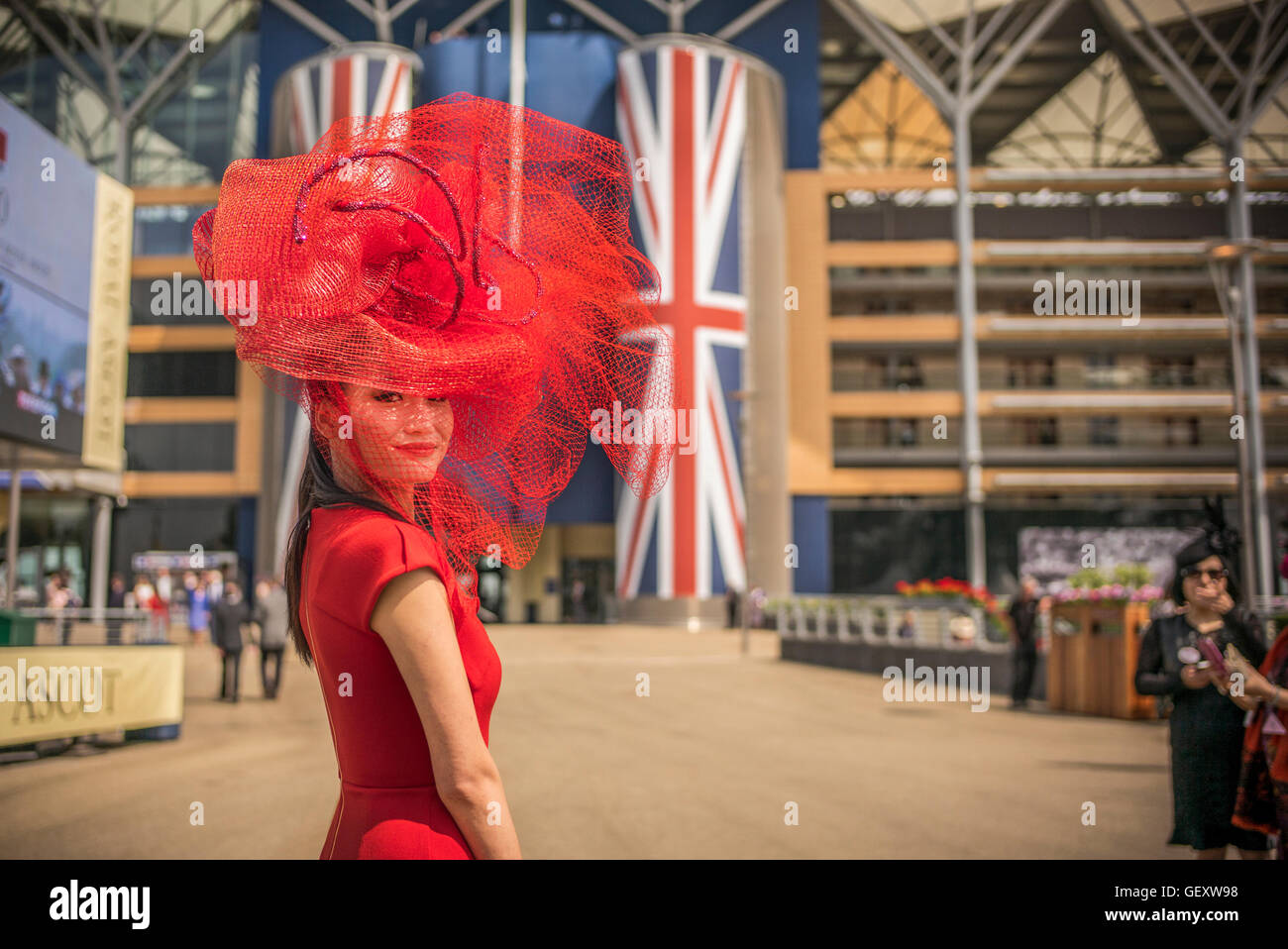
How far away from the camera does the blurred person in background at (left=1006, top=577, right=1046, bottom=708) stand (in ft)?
47.6

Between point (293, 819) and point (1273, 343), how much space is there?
46702mm

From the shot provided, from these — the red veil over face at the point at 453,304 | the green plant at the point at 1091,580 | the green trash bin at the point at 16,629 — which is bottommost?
the green trash bin at the point at 16,629

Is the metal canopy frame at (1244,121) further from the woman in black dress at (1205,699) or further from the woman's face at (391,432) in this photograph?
the woman's face at (391,432)

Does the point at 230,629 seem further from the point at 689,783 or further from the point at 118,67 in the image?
the point at 118,67

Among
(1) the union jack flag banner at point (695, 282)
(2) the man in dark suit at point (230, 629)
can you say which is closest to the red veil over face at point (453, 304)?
(2) the man in dark suit at point (230, 629)

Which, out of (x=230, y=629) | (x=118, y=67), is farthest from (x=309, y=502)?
(x=118, y=67)

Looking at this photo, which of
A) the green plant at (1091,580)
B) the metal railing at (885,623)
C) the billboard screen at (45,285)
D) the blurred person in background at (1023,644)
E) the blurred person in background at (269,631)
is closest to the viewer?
the billboard screen at (45,285)

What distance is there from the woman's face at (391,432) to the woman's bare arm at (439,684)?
0.28 meters

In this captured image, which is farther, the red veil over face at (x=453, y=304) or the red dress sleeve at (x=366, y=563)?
the red veil over face at (x=453, y=304)

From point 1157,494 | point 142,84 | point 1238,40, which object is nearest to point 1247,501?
point 1238,40

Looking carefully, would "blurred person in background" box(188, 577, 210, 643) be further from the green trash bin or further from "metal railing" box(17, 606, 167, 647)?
"metal railing" box(17, 606, 167, 647)

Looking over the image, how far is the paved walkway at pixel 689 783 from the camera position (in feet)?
21.7

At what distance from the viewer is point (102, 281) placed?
19.7 m

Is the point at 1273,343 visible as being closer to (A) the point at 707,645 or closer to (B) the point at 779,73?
(B) the point at 779,73
